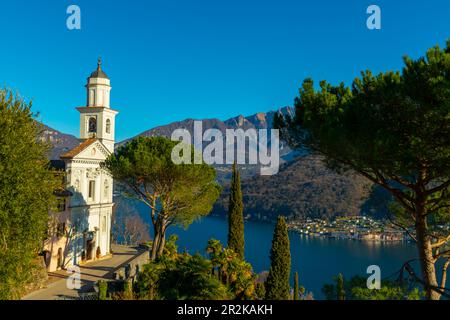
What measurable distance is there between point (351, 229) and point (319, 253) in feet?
77.8

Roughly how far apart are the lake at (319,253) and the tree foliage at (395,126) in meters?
39.2

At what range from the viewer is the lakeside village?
8233 cm

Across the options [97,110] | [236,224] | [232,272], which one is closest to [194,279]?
[232,272]

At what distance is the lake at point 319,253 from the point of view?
54.9 m

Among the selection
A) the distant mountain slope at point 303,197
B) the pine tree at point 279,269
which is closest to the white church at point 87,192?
the pine tree at point 279,269

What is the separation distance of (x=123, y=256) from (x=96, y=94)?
1213 centimetres

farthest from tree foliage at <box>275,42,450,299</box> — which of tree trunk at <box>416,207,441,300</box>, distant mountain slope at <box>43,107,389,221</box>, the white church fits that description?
distant mountain slope at <box>43,107,389,221</box>

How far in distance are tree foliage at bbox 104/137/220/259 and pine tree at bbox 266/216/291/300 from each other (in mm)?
4894

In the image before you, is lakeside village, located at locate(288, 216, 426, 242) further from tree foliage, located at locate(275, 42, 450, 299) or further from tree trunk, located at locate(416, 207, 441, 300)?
tree foliage, located at locate(275, 42, 450, 299)

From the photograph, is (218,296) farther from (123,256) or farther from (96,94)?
(96,94)

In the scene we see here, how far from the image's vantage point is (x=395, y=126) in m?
9.00

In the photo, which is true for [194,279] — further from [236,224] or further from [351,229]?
[351,229]

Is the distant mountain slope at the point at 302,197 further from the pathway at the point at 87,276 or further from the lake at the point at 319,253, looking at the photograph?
the pathway at the point at 87,276

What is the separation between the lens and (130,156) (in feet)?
71.3
